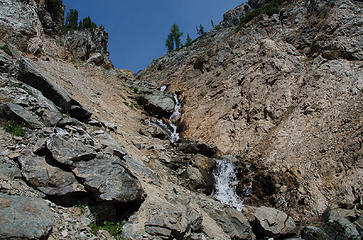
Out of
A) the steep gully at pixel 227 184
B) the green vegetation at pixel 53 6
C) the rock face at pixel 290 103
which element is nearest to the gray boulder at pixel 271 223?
the rock face at pixel 290 103

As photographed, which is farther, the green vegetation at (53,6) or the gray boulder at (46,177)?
the green vegetation at (53,6)

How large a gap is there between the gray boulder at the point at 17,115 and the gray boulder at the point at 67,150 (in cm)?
133

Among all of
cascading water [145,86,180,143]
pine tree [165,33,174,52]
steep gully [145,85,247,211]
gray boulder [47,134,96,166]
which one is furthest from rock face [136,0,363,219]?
pine tree [165,33,174,52]

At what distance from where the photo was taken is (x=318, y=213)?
11.9 metres

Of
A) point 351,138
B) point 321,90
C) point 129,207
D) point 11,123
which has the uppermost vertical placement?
point 321,90

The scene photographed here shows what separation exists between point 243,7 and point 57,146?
5787 centimetres

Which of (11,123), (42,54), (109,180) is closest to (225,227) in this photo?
(109,180)

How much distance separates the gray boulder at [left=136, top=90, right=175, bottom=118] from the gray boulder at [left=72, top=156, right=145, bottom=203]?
16.2 meters

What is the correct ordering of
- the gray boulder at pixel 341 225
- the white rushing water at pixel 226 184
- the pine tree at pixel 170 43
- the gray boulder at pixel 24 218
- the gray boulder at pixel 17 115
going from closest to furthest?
1. the gray boulder at pixel 24 218
2. the gray boulder at pixel 17 115
3. the gray boulder at pixel 341 225
4. the white rushing water at pixel 226 184
5. the pine tree at pixel 170 43

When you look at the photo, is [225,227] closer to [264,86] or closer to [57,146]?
[57,146]

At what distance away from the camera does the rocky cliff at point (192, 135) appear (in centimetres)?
753

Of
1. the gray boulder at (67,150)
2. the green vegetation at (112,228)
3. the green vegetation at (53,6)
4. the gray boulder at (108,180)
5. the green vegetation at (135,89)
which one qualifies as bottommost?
the green vegetation at (112,228)

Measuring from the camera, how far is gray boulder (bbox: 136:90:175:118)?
2489 cm

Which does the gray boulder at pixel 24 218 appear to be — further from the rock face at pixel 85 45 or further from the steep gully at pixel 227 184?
the rock face at pixel 85 45
